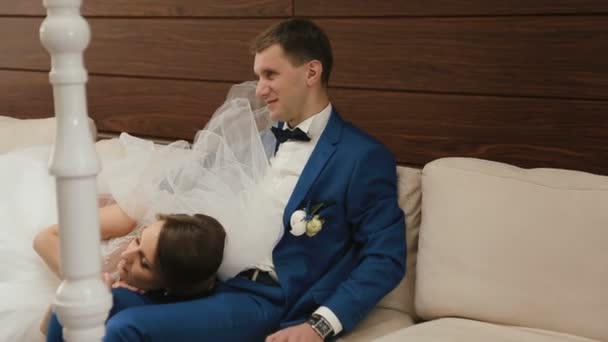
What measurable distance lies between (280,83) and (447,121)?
626 mm

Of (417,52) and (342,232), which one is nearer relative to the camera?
(342,232)

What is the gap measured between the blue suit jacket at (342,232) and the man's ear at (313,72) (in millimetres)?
159

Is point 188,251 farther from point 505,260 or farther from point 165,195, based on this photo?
point 505,260

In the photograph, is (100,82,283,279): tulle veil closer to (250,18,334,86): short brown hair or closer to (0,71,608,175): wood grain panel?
(250,18,334,86): short brown hair

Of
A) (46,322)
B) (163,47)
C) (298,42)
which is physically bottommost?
(46,322)

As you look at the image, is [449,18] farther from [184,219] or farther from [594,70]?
[184,219]

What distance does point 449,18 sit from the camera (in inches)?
92.4

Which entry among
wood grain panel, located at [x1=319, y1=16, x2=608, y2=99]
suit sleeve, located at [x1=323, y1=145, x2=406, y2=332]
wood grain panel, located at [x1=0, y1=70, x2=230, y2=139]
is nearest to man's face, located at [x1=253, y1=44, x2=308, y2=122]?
suit sleeve, located at [x1=323, y1=145, x2=406, y2=332]

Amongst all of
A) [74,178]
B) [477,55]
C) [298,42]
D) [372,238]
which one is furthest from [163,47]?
[74,178]

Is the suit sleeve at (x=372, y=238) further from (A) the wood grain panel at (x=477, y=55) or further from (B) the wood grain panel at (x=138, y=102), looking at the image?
(B) the wood grain panel at (x=138, y=102)

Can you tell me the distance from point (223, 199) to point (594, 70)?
3.64ft

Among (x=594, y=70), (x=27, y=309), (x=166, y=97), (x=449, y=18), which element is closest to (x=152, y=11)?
(x=166, y=97)

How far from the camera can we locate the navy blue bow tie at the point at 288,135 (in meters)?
2.10

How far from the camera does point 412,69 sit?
244 cm
